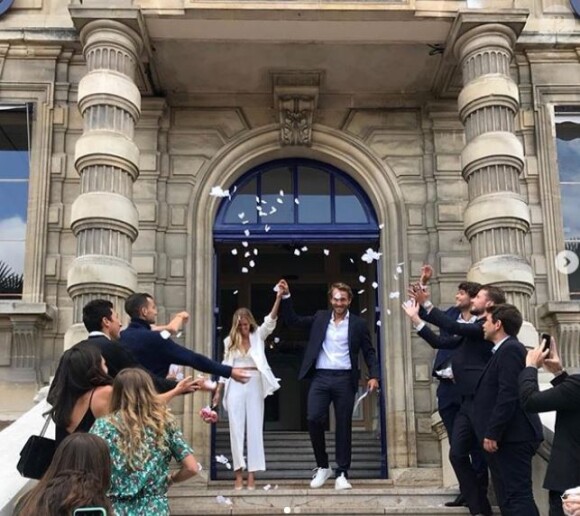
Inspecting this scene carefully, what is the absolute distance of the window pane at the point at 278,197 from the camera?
40.3 feet

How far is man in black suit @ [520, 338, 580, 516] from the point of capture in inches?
208

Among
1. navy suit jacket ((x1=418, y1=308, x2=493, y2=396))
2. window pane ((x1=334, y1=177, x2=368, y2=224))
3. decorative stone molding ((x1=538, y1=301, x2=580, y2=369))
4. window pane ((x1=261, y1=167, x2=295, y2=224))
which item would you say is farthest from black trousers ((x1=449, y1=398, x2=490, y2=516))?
window pane ((x1=261, y1=167, x2=295, y2=224))

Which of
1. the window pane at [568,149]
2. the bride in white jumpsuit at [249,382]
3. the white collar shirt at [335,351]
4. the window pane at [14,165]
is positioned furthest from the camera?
the window pane at [568,149]

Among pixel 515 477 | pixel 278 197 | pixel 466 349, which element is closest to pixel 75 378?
pixel 515 477

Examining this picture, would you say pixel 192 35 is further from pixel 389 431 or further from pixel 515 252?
pixel 389 431

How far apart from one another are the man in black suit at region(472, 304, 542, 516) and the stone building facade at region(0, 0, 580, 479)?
123 inches

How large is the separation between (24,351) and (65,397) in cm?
612

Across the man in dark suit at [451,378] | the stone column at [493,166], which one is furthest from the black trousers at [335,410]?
the stone column at [493,166]

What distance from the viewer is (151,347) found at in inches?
263

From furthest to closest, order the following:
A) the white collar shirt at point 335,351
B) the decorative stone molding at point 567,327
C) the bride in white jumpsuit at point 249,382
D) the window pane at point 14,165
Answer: the window pane at point 14,165, the decorative stone molding at point 567,327, the bride in white jumpsuit at point 249,382, the white collar shirt at point 335,351

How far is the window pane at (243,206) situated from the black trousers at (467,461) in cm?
580

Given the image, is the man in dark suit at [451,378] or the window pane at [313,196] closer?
the man in dark suit at [451,378]

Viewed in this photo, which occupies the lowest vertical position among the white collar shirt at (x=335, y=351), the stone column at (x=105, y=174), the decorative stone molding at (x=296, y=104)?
the white collar shirt at (x=335, y=351)

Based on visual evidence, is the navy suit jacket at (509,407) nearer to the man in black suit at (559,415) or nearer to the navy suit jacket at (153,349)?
the man in black suit at (559,415)
